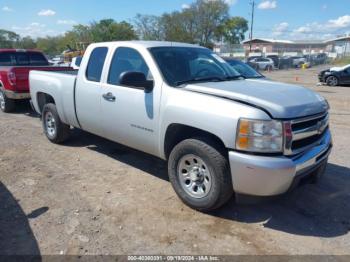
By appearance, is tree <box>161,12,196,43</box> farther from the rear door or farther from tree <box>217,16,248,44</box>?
the rear door

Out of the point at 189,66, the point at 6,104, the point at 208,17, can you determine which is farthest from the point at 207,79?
the point at 208,17

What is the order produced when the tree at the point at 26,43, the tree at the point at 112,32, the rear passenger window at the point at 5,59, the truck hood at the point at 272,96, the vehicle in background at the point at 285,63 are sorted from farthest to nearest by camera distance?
the tree at the point at 26,43 → the tree at the point at 112,32 → the vehicle in background at the point at 285,63 → the rear passenger window at the point at 5,59 → the truck hood at the point at 272,96

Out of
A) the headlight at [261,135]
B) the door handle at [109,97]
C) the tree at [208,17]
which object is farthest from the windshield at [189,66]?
the tree at [208,17]

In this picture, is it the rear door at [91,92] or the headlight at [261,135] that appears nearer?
the headlight at [261,135]

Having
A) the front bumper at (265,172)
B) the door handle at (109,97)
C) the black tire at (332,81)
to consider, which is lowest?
the black tire at (332,81)

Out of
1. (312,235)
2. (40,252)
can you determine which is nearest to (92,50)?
(40,252)

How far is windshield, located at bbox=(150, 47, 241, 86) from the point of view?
4.15m

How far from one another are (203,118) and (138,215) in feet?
4.38

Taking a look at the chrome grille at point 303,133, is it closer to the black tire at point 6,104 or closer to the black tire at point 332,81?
the black tire at point 6,104

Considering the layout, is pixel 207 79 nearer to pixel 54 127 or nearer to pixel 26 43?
pixel 54 127

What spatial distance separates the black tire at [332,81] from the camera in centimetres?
1939

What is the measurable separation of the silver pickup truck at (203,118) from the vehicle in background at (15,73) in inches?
150

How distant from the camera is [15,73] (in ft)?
27.2

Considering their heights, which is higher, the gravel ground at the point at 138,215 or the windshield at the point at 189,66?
the windshield at the point at 189,66
